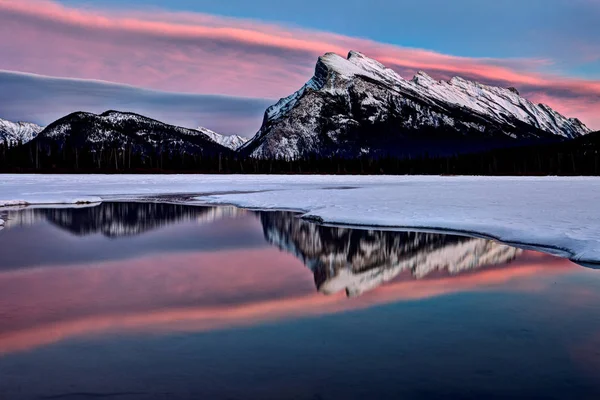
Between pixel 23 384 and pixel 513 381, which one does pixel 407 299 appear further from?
pixel 23 384

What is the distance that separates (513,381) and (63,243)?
1861 centimetres

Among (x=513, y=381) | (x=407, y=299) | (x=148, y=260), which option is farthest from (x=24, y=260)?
(x=513, y=381)

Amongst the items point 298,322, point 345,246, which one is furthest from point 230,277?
point 345,246

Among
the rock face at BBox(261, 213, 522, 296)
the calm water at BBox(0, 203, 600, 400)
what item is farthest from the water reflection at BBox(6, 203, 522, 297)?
the calm water at BBox(0, 203, 600, 400)

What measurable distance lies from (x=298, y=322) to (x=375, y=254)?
829 cm

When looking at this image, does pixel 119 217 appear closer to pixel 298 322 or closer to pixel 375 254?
pixel 375 254

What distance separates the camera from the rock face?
1485 centimetres

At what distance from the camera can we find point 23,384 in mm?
7129

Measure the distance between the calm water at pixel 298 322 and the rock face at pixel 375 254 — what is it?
10 centimetres

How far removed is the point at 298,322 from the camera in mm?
10320

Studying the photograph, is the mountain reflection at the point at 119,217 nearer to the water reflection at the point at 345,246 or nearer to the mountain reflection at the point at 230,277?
the water reflection at the point at 345,246

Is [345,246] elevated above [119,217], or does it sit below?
above

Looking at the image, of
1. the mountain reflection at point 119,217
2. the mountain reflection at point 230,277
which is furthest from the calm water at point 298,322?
the mountain reflection at point 119,217

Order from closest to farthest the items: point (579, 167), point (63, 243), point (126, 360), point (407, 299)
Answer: point (126, 360), point (407, 299), point (63, 243), point (579, 167)
